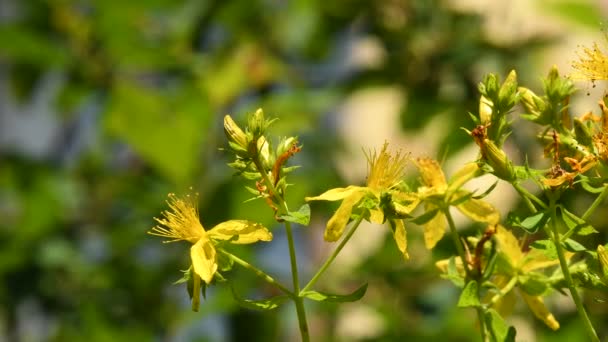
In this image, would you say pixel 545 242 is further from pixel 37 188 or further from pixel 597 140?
pixel 37 188

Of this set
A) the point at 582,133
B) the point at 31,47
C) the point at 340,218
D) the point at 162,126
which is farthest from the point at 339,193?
the point at 31,47

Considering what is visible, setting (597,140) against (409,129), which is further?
(409,129)

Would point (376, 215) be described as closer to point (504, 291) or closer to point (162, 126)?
point (504, 291)

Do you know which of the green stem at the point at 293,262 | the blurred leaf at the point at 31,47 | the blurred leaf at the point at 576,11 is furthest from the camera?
the blurred leaf at the point at 31,47

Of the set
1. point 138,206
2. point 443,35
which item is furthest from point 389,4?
point 138,206

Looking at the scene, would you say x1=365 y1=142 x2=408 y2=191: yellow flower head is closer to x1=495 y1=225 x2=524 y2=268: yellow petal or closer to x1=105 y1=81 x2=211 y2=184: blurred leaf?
x1=495 y1=225 x2=524 y2=268: yellow petal

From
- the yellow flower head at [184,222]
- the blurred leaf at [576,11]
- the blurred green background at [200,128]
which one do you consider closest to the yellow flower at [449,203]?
the yellow flower head at [184,222]

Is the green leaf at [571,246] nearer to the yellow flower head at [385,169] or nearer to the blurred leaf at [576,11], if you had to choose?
the yellow flower head at [385,169]
